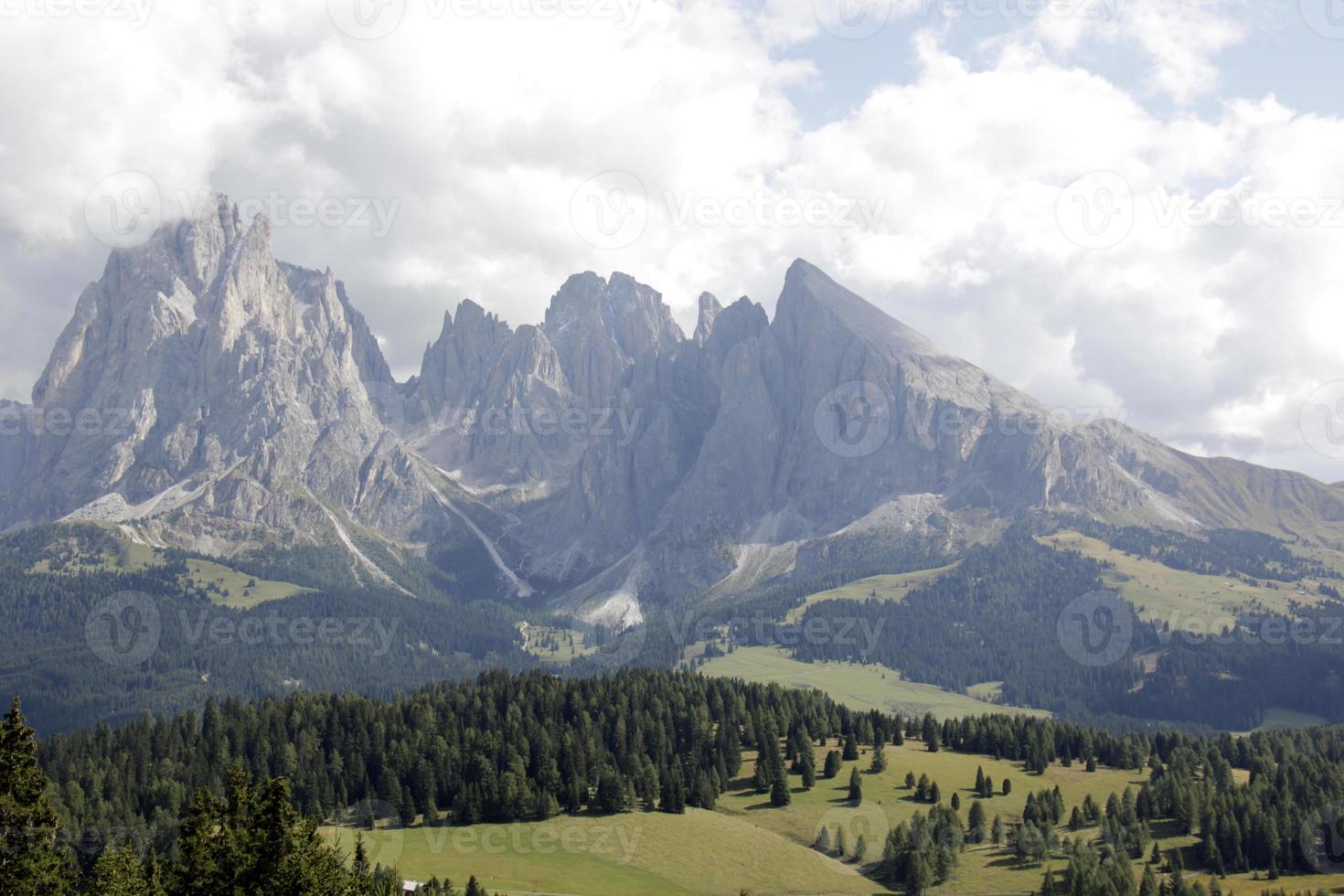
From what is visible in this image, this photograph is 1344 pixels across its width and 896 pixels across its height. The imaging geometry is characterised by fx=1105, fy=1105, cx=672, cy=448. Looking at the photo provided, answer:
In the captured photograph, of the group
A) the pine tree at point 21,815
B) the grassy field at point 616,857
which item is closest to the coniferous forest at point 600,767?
the grassy field at point 616,857

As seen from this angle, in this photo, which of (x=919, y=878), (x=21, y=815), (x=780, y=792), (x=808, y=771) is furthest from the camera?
(x=808, y=771)

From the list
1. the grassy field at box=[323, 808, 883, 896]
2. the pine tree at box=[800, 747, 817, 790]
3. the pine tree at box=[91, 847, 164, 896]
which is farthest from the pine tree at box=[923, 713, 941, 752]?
the pine tree at box=[91, 847, 164, 896]

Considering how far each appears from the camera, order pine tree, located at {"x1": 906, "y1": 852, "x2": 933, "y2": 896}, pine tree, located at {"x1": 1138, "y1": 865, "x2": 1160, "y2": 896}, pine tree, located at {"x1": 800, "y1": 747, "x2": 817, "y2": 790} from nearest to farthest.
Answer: pine tree, located at {"x1": 1138, "y1": 865, "x2": 1160, "y2": 896}, pine tree, located at {"x1": 906, "y1": 852, "x2": 933, "y2": 896}, pine tree, located at {"x1": 800, "y1": 747, "x2": 817, "y2": 790}

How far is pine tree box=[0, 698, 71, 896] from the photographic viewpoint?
47.8 metres

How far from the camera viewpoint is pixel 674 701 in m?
182

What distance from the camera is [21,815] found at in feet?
158

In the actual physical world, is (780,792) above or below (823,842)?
above

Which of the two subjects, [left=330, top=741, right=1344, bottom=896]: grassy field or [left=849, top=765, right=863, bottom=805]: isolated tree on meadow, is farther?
[left=849, top=765, right=863, bottom=805]: isolated tree on meadow

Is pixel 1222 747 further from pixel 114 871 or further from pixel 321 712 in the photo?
pixel 114 871

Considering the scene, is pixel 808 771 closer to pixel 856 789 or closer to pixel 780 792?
pixel 856 789

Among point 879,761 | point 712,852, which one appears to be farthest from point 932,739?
point 712,852

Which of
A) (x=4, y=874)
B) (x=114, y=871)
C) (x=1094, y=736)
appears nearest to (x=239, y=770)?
(x=114, y=871)

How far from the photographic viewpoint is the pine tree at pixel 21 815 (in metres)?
47.8

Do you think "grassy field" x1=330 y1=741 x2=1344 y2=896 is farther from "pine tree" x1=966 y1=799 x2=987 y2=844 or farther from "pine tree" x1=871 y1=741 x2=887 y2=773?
"pine tree" x1=871 y1=741 x2=887 y2=773
